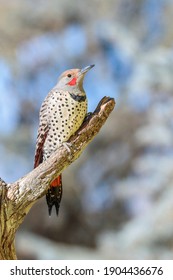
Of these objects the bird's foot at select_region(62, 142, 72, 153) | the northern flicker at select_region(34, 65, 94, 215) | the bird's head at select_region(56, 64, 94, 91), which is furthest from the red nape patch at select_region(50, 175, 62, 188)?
the bird's head at select_region(56, 64, 94, 91)

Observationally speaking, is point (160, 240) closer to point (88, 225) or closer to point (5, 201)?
point (88, 225)

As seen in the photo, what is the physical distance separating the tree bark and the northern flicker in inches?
1.4

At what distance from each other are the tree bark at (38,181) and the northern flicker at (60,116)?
0.12ft

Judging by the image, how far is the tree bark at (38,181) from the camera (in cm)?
232

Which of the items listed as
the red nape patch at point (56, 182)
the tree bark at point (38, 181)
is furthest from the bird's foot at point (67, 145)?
the red nape patch at point (56, 182)

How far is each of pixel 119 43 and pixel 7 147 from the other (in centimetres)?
198

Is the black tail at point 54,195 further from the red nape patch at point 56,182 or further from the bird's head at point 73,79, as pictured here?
the bird's head at point 73,79

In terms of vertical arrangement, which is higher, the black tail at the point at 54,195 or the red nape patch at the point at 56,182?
the red nape patch at the point at 56,182

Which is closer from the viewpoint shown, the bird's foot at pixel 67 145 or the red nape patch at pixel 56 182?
the bird's foot at pixel 67 145

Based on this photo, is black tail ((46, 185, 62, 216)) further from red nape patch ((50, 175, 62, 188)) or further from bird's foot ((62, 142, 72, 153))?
bird's foot ((62, 142, 72, 153))

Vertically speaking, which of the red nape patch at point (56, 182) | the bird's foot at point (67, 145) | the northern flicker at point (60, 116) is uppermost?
the northern flicker at point (60, 116)

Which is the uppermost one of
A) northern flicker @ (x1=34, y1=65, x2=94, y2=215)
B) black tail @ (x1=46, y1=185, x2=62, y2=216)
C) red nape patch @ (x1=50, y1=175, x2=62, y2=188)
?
northern flicker @ (x1=34, y1=65, x2=94, y2=215)

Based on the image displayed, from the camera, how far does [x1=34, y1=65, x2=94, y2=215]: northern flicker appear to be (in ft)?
7.77
